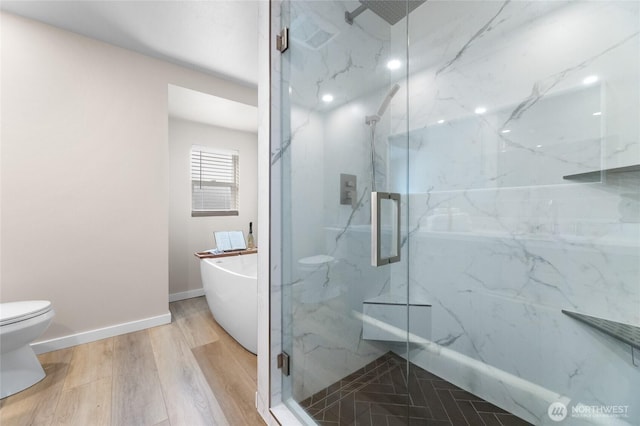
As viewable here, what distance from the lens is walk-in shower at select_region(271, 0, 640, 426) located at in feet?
3.98

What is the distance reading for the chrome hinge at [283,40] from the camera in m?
1.38

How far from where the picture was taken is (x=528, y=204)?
1.44 m

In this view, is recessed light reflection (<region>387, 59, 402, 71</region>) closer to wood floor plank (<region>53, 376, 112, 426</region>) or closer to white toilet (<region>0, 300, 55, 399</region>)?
wood floor plank (<region>53, 376, 112, 426</region>)

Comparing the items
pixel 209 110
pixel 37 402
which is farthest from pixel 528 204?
pixel 209 110

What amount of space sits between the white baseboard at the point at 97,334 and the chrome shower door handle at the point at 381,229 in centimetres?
229

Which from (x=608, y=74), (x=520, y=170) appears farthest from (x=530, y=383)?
(x=608, y=74)

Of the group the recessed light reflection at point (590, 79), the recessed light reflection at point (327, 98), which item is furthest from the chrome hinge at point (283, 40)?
the recessed light reflection at point (590, 79)

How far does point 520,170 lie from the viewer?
147 centimetres

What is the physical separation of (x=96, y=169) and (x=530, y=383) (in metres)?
3.39

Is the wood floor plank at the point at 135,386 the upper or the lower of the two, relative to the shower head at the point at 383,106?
lower

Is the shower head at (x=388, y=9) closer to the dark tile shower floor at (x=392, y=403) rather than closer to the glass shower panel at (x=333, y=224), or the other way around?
the glass shower panel at (x=333, y=224)

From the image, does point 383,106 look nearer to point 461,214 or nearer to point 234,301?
point 461,214

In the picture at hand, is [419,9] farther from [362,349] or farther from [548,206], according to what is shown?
[362,349]

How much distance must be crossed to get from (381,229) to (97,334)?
255 centimetres
